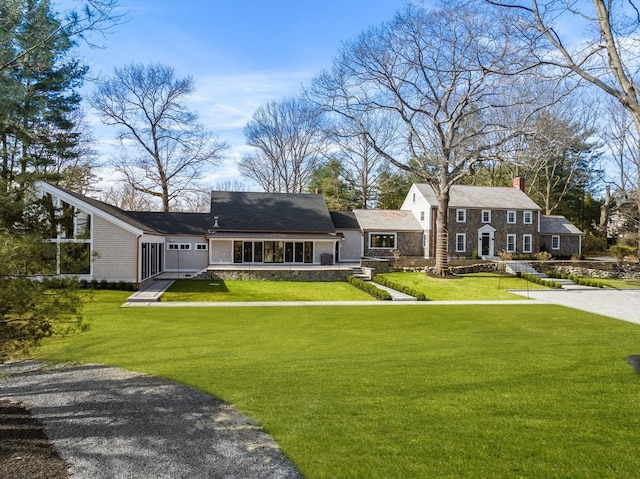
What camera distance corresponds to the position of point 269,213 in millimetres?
30047

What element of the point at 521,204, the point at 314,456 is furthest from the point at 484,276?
the point at 314,456

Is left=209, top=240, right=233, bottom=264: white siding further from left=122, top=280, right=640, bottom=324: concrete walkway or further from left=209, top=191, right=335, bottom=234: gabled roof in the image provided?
left=122, top=280, right=640, bottom=324: concrete walkway

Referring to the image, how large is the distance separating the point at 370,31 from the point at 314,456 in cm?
2152

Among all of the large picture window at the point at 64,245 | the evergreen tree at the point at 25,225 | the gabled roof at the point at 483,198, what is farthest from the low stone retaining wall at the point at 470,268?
the evergreen tree at the point at 25,225

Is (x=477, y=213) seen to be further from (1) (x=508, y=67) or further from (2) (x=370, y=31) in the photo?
(1) (x=508, y=67)

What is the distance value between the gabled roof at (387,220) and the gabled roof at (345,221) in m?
0.49

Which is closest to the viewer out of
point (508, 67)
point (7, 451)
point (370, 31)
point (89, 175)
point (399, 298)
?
point (7, 451)

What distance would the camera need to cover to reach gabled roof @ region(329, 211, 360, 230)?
31.9 metres

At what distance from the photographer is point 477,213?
111 feet

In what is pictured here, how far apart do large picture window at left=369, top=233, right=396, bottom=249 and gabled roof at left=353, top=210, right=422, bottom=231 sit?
0.55 metres

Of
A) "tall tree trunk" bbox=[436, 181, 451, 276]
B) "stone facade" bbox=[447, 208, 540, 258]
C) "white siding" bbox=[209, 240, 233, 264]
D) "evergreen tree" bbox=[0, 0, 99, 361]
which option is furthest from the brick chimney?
"evergreen tree" bbox=[0, 0, 99, 361]

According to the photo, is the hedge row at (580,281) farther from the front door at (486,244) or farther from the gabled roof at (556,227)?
the gabled roof at (556,227)

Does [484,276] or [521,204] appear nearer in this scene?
[484,276]

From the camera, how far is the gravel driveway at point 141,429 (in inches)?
170
